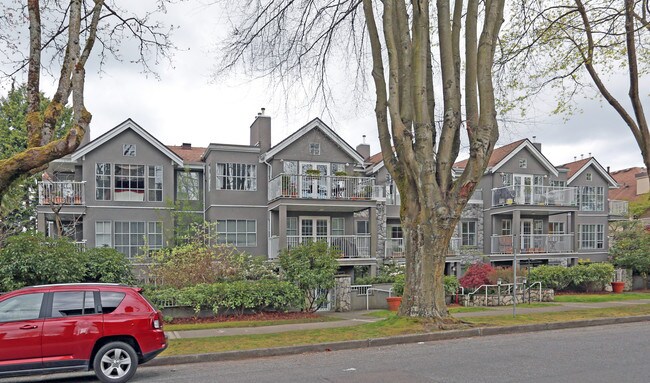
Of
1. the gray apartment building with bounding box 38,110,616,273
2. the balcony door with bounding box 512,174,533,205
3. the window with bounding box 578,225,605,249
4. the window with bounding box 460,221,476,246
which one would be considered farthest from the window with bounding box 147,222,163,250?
the window with bounding box 578,225,605,249

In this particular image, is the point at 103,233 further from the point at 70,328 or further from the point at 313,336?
the point at 70,328

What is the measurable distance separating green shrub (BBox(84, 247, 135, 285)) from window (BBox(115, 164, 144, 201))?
11.5 metres

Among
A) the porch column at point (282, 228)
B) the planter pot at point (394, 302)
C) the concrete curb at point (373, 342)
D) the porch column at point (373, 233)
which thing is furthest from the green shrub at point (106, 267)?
the porch column at point (373, 233)

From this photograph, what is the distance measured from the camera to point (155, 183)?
89.0 ft

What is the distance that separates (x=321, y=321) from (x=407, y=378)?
8.43m

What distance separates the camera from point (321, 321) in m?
16.0

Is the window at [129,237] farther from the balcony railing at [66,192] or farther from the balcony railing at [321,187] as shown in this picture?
the balcony railing at [321,187]

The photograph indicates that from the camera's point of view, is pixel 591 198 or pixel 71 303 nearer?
pixel 71 303

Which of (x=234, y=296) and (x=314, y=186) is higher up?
(x=314, y=186)

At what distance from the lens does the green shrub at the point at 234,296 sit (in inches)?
639

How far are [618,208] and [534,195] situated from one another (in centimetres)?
1141

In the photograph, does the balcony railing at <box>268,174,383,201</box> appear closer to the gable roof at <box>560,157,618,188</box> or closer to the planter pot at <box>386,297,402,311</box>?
the planter pot at <box>386,297,402,311</box>

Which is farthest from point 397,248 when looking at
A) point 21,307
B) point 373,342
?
point 21,307

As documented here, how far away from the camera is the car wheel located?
26.3ft
